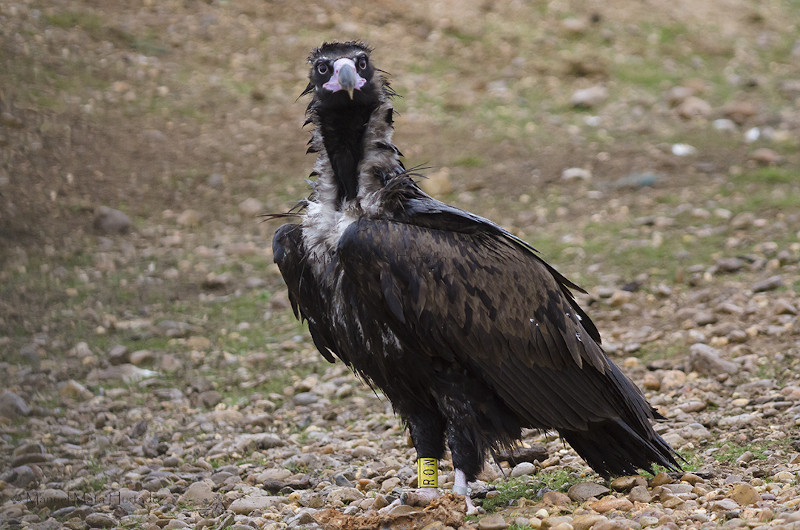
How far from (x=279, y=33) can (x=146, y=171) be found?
13.8 ft

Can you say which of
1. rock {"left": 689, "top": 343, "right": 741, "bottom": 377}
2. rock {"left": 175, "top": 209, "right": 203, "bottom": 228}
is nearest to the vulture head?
rock {"left": 689, "top": 343, "right": 741, "bottom": 377}

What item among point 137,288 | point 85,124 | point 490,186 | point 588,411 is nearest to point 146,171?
point 85,124

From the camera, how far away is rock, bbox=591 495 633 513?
461 cm

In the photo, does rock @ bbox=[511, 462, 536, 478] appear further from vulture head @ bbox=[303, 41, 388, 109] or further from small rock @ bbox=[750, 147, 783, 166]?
small rock @ bbox=[750, 147, 783, 166]

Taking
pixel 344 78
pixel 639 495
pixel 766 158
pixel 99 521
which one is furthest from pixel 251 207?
pixel 639 495

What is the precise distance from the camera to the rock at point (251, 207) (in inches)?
452

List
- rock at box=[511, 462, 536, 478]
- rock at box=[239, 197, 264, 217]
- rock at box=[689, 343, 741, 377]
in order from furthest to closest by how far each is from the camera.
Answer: rock at box=[239, 197, 264, 217], rock at box=[689, 343, 741, 377], rock at box=[511, 462, 536, 478]

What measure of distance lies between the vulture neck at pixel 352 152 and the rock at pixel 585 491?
70.2 inches

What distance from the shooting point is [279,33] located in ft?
49.6

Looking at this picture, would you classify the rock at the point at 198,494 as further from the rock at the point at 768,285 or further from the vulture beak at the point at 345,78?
the rock at the point at 768,285

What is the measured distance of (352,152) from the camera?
516 cm

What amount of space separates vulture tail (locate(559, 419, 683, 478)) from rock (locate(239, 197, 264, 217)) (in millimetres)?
6905

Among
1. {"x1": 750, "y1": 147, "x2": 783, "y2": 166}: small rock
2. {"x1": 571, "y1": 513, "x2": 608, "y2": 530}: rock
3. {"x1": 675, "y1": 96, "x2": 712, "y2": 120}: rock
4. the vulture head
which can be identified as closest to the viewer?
{"x1": 571, "y1": 513, "x2": 608, "y2": 530}: rock

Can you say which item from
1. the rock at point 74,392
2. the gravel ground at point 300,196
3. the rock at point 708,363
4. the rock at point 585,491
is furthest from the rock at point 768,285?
the rock at point 74,392
